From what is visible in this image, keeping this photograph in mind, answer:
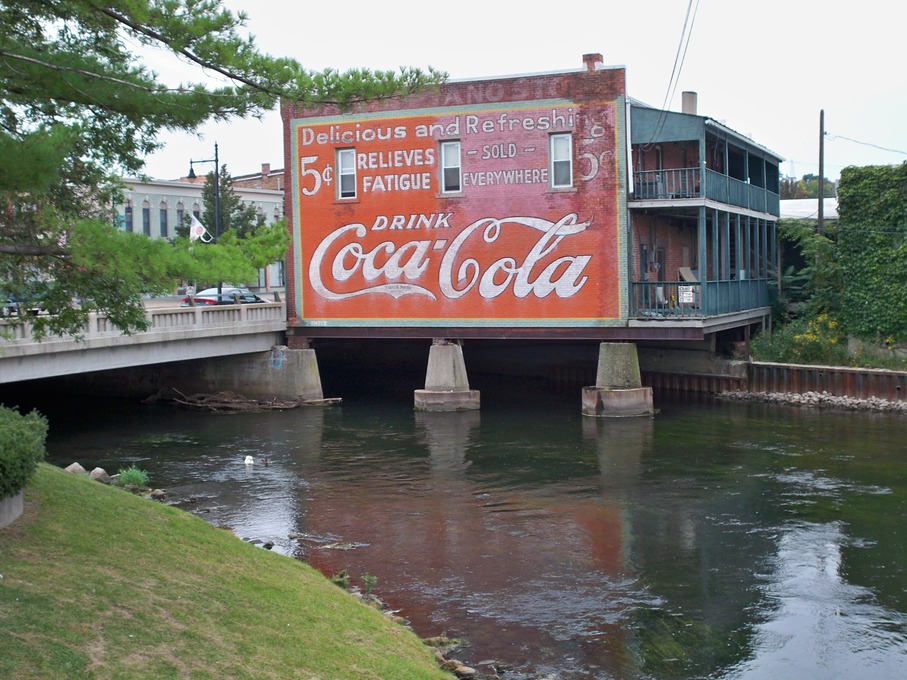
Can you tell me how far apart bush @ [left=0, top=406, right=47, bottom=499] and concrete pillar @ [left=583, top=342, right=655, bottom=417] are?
2593cm

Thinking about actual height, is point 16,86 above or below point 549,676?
above

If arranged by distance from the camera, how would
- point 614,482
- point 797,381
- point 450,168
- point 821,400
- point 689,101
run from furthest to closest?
point 689,101 → point 797,381 → point 450,168 → point 821,400 → point 614,482

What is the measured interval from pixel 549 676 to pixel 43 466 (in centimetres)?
875

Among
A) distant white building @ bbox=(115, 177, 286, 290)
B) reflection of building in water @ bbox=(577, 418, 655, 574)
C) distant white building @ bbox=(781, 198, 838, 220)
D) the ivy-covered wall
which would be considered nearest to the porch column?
reflection of building in water @ bbox=(577, 418, 655, 574)

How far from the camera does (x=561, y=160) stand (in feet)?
126

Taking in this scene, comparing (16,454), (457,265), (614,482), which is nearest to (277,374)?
(457,265)

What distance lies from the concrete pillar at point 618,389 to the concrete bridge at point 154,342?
13.4 meters

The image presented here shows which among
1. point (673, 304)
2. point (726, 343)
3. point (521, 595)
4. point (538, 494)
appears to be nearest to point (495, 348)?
point (726, 343)

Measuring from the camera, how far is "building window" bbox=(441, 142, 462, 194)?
39969mm

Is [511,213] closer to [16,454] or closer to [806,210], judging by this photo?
[806,210]

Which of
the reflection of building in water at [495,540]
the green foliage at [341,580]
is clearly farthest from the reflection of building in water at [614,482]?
the green foliage at [341,580]

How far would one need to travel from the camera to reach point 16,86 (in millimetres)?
12492

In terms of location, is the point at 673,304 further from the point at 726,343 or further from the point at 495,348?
Result: the point at 495,348

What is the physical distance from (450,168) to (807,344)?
15613mm
